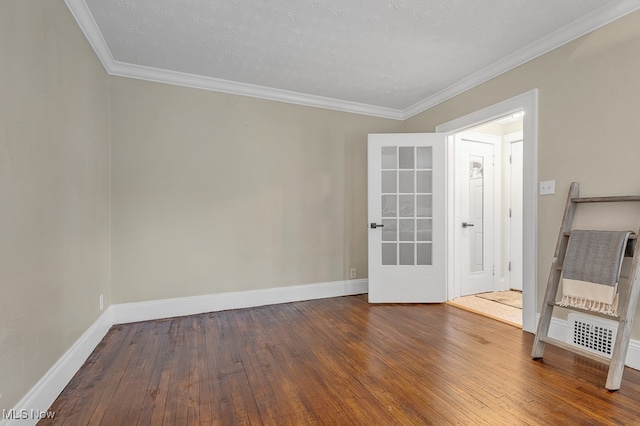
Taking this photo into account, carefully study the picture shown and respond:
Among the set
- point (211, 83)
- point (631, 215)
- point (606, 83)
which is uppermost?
point (211, 83)

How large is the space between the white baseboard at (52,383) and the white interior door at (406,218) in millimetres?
2705

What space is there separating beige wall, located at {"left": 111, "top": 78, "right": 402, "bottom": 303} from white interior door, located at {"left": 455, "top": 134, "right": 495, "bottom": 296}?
1.25 m

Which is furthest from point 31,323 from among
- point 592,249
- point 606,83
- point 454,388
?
point 606,83

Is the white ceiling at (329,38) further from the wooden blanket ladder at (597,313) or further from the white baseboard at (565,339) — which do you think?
the white baseboard at (565,339)

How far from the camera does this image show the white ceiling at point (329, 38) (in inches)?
82.5

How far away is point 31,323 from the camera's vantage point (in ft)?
4.88

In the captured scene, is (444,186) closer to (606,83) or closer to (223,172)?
(606,83)

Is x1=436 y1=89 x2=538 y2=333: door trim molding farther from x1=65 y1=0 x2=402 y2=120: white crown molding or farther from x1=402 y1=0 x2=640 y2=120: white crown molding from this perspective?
x1=65 y1=0 x2=402 y2=120: white crown molding

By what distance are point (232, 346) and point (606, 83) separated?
346cm

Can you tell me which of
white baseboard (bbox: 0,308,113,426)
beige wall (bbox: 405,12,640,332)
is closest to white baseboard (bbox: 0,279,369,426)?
white baseboard (bbox: 0,308,113,426)

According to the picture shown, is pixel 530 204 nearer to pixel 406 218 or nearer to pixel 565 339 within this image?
pixel 565 339

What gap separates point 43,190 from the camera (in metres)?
1.61

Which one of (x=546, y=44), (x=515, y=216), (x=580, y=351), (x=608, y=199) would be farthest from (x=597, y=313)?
(x=515, y=216)

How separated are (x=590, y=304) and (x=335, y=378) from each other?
6.11 feet
